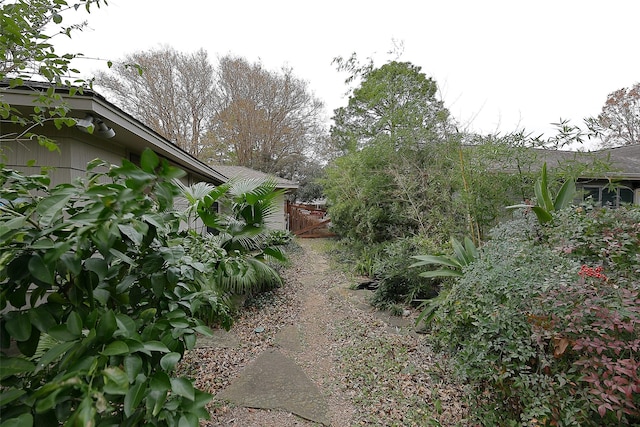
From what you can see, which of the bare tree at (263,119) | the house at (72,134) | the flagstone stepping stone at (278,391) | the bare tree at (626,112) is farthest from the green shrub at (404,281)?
the bare tree at (626,112)

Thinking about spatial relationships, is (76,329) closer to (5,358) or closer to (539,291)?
(5,358)

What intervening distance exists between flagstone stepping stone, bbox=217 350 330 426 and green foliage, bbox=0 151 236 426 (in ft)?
6.66

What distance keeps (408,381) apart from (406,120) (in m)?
5.05

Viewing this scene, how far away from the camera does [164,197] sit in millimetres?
811

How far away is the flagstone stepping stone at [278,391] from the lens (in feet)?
8.66

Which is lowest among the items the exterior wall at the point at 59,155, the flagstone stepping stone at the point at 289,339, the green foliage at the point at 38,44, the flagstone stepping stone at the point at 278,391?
the flagstone stepping stone at the point at 289,339

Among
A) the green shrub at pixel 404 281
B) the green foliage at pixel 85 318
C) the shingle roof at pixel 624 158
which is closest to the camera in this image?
the green foliage at pixel 85 318

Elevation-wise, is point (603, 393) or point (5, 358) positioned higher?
point (5, 358)

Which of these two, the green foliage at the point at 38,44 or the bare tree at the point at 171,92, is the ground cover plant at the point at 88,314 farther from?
the bare tree at the point at 171,92

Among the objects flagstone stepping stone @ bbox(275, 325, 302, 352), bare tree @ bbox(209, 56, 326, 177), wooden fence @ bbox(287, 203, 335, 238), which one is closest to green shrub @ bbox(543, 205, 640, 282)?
flagstone stepping stone @ bbox(275, 325, 302, 352)

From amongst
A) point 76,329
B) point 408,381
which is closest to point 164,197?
point 76,329

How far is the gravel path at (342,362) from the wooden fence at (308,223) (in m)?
8.83

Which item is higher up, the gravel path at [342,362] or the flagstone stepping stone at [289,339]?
the gravel path at [342,362]

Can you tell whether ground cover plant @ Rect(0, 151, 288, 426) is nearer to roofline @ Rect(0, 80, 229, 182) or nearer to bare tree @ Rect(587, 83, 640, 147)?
roofline @ Rect(0, 80, 229, 182)
